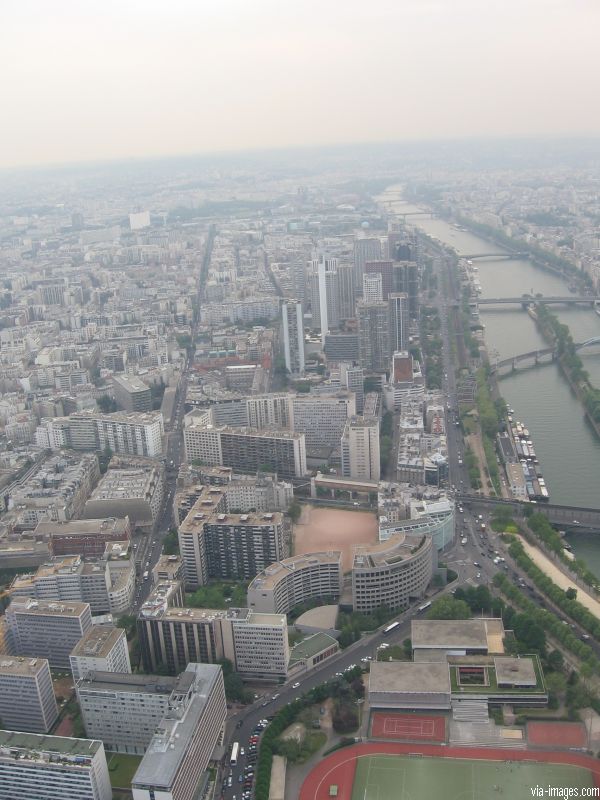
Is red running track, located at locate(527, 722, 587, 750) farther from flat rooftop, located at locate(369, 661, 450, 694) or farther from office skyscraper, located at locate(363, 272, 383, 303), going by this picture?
office skyscraper, located at locate(363, 272, 383, 303)

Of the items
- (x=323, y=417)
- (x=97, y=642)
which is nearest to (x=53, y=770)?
(x=97, y=642)

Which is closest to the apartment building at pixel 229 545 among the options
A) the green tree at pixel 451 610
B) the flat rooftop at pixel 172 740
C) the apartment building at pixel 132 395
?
the green tree at pixel 451 610

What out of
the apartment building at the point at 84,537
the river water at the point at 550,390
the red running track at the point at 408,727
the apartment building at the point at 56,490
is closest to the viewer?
the red running track at the point at 408,727

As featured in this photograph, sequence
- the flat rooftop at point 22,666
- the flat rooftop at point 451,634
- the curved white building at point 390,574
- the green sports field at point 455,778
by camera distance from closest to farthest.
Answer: the green sports field at point 455,778 → the flat rooftop at point 22,666 → the flat rooftop at point 451,634 → the curved white building at point 390,574

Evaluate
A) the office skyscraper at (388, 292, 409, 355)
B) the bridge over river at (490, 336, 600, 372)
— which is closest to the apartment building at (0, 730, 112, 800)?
the office skyscraper at (388, 292, 409, 355)

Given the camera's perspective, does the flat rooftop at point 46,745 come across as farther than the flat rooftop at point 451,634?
No

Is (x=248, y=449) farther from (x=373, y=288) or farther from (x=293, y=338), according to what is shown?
(x=373, y=288)

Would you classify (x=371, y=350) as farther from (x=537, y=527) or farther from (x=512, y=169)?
(x=512, y=169)

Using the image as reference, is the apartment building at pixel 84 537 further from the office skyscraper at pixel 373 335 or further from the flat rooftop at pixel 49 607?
the office skyscraper at pixel 373 335
